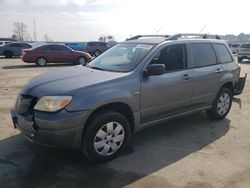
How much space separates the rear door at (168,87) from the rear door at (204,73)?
21 centimetres

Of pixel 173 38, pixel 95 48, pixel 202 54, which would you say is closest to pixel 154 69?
pixel 173 38

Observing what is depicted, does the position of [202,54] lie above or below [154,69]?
above

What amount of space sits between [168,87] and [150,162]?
134cm

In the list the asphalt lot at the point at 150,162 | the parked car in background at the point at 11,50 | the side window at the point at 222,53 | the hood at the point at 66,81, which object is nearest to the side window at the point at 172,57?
the hood at the point at 66,81

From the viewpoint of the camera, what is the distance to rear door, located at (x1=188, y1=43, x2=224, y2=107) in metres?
5.71

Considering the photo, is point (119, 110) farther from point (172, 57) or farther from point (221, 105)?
point (221, 105)

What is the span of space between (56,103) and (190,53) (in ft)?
9.44

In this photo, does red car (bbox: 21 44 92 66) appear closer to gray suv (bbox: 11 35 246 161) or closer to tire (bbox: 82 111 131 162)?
gray suv (bbox: 11 35 246 161)

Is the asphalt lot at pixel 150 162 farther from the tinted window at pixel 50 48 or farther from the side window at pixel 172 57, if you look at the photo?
the tinted window at pixel 50 48

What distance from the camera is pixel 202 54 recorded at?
235 inches

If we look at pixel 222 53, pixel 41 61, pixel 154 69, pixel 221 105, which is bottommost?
pixel 221 105

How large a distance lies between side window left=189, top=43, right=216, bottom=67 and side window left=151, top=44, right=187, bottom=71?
0.91 ft

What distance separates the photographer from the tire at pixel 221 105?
636 cm

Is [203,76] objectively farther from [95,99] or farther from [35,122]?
[35,122]
